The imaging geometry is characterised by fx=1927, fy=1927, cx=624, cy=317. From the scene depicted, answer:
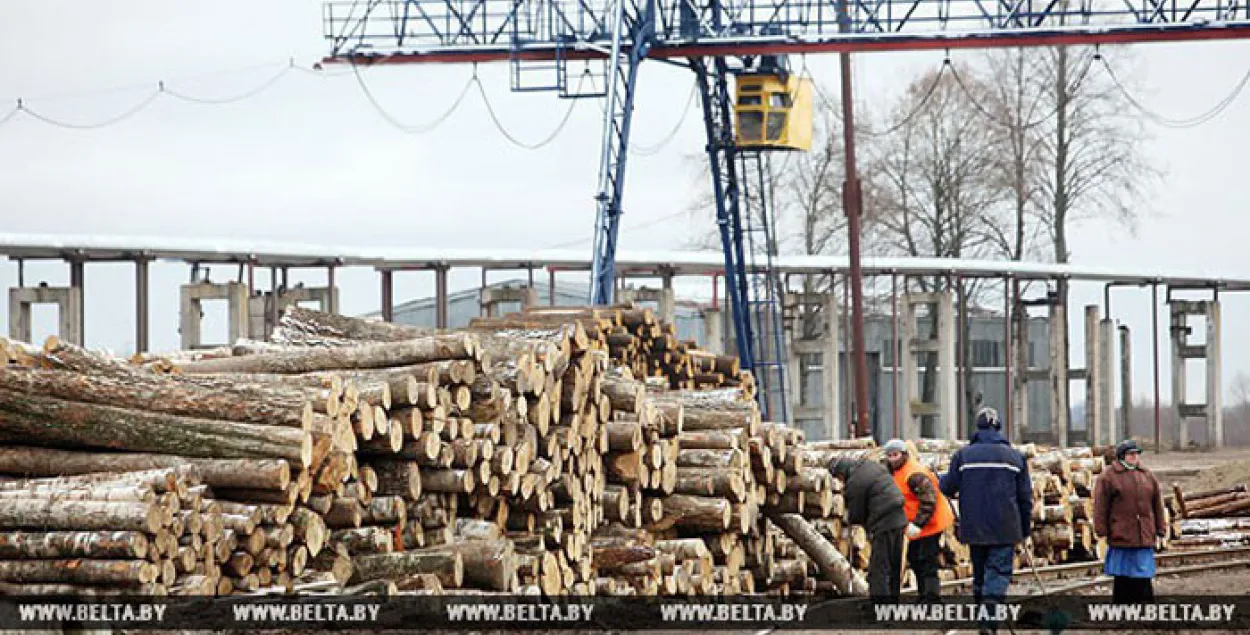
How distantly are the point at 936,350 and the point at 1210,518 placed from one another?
1465 centimetres

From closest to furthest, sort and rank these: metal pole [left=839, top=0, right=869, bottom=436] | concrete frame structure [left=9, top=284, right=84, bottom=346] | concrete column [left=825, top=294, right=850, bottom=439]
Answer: concrete frame structure [left=9, top=284, right=84, bottom=346] → metal pole [left=839, top=0, right=869, bottom=436] → concrete column [left=825, top=294, right=850, bottom=439]

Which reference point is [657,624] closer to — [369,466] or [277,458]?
[369,466]

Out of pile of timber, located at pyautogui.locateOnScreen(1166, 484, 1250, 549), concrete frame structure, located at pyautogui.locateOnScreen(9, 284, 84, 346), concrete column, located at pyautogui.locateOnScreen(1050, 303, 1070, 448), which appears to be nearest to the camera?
pile of timber, located at pyautogui.locateOnScreen(1166, 484, 1250, 549)

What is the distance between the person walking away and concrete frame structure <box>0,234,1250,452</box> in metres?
16.1

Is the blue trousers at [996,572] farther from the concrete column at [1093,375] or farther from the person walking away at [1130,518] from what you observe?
the concrete column at [1093,375]

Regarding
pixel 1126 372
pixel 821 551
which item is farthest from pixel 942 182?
pixel 821 551

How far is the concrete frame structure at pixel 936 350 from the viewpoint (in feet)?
119

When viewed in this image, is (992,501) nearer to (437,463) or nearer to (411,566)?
(437,463)

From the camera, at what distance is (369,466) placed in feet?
43.5

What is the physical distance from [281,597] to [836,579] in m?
5.89


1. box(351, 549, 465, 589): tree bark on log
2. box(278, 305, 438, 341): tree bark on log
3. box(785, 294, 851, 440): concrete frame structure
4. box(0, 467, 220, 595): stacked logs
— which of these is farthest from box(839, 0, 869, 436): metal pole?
box(0, 467, 220, 595): stacked logs

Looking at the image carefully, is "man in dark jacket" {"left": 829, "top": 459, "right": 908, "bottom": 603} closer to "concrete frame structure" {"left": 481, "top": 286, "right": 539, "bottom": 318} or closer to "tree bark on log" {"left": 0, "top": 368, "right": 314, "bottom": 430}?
"tree bark on log" {"left": 0, "top": 368, "right": 314, "bottom": 430}

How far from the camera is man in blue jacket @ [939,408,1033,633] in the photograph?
43.2ft

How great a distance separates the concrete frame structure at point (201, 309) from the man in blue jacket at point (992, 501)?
16.1 meters
